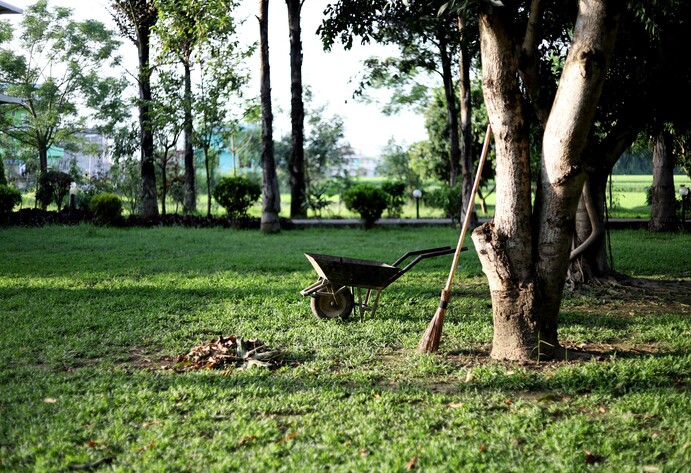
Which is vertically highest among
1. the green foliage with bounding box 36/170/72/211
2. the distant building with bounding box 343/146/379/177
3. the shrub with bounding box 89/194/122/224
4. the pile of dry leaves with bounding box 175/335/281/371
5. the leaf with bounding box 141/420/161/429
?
the distant building with bounding box 343/146/379/177

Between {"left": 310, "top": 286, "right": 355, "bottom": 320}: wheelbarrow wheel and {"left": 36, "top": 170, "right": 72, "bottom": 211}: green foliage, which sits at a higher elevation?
{"left": 36, "top": 170, "right": 72, "bottom": 211}: green foliage

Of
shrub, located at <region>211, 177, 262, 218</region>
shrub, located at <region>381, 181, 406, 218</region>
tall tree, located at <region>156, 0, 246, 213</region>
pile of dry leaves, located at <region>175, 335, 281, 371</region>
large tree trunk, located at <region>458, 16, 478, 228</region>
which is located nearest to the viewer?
pile of dry leaves, located at <region>175, 335, 281, 371</region>

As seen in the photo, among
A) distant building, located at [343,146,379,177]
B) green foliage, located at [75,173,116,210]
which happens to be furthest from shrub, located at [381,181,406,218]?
distant building, located at [343,146,379,177]

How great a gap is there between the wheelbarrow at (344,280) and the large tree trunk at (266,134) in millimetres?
9453

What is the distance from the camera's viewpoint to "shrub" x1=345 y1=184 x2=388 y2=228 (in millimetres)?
17938

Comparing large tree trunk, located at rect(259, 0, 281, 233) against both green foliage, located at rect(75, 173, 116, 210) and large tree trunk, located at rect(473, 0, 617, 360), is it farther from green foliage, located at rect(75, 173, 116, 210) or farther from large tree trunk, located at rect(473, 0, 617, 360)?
large tree trunk, located at rect(473, 0, 617, 360)

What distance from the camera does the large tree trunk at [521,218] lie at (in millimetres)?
5418

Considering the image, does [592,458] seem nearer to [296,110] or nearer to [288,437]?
[288,437]

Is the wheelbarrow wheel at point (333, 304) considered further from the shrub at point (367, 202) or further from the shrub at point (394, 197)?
the shrub at point (394, 197)

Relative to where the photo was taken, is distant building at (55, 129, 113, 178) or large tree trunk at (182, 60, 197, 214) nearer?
large tree trunk at (182, 60, 197, 214)

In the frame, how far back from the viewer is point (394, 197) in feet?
67.3

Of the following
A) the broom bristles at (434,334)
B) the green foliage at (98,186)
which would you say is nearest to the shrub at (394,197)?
the green foliage at (98,186)

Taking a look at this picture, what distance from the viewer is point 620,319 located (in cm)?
733

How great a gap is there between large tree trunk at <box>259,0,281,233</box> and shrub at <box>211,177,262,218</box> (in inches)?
78.8
